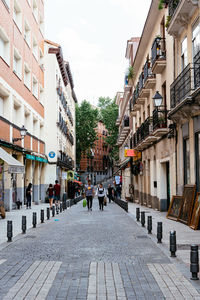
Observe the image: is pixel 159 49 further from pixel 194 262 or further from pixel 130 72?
pixel 194 262

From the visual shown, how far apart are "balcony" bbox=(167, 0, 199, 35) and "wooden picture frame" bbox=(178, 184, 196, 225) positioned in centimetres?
658

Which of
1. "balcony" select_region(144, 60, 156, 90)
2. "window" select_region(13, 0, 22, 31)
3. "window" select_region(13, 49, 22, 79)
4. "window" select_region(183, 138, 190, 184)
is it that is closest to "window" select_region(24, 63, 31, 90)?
"window" select_region(13, 49, 22, 79)

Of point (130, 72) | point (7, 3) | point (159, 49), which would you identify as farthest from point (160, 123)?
point (130, 72)

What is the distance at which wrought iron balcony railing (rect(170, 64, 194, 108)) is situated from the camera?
542 inches

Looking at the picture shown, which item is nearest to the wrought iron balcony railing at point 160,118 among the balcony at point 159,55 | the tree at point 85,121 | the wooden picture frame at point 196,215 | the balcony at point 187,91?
the balcony at point 159,55

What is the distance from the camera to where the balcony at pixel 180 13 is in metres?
13.9

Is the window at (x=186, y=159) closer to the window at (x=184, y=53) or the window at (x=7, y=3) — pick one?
the window at (x=184, y=53)

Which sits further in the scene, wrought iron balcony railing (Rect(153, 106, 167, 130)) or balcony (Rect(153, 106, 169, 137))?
wrought iron balcony railing (Rect(153, 106, 167, 130))

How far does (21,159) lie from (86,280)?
66.0ft

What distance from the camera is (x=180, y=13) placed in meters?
14.7

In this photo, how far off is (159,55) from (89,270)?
15196 mm

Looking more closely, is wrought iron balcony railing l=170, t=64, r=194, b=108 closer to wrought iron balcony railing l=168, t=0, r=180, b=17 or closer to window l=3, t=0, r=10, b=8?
wrought iron balcony railing l=168, t=0, r=180, b=17

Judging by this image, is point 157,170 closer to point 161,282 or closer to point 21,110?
point 21,110

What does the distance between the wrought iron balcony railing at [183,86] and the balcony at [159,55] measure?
322 centimetres
